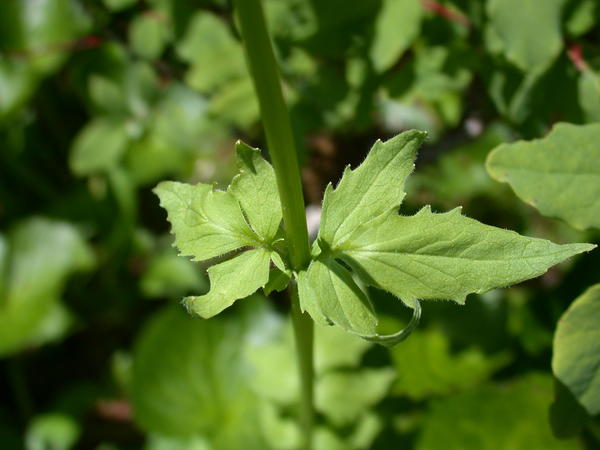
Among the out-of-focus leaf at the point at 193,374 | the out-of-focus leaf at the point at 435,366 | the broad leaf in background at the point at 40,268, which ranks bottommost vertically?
the out-of-focus leaf at the point at 435,366

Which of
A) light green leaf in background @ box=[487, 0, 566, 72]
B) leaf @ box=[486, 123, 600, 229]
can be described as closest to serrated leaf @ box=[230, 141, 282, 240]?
leaf @ box=[486, 123, 600, 229]

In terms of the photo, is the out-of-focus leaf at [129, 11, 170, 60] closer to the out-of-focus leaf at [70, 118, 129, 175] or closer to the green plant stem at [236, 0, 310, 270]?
the out-of-focus leaf at [70, 118, 129, 175]

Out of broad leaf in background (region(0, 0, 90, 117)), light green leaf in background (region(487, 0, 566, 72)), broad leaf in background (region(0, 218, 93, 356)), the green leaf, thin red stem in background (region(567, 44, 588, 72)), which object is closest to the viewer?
the green leaf

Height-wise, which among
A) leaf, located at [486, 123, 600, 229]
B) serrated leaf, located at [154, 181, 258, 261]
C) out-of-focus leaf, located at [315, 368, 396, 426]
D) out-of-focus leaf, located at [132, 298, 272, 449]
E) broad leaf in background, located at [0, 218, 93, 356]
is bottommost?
out-of-focus leaf, located at [132, 298, 272, 449]

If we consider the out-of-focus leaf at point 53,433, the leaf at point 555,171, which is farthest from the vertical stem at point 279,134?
the out-of-focus leaf at point 53,433

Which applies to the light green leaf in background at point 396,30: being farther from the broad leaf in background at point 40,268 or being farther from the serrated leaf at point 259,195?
the broad leaf in background at point 40,268

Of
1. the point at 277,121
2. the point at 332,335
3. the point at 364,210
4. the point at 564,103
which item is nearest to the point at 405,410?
the point at 332,335

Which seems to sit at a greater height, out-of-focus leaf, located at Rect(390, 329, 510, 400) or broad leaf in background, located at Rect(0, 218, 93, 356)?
broad leaf in background, located at Rect(0, 218, 93, 356)

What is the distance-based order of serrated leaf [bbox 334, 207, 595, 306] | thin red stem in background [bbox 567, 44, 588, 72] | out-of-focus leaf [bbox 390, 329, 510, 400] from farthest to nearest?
1. out-of-focus leaf [bbox 390, 329, 510, 400]
2. thin red stem in background [bbox 567, 44, 588, 72]
3. serrated leaf [bbox 334, 207, 595, 306]
